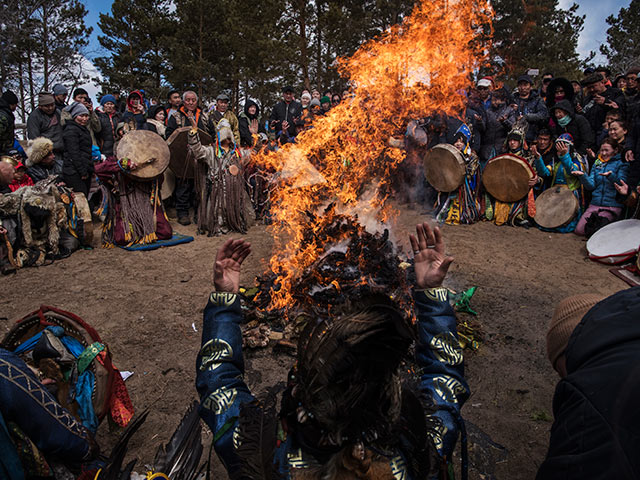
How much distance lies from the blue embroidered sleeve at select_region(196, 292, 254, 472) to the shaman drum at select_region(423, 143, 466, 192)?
7560mm

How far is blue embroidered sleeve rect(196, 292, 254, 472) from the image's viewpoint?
129 centimetres

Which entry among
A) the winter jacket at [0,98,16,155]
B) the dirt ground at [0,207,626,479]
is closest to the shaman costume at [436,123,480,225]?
the dirt ground at [0,207,626,479]

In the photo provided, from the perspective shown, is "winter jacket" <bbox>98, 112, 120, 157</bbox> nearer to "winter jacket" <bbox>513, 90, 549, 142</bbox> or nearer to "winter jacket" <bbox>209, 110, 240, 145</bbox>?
"winter jacket" <bbox>209, 110, 240, 145</bbox>

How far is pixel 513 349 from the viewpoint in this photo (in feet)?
12.7

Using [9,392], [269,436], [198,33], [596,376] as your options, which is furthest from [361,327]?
[198,33]

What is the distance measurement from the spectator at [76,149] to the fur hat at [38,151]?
2.33ft

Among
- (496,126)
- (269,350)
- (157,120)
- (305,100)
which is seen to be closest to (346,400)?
(269,350)

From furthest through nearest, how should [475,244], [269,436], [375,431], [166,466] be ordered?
[475,244], [166,466], [269,436], [375,431]

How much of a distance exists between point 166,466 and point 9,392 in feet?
2.37

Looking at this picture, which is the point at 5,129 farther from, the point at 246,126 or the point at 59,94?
the point at 246,126

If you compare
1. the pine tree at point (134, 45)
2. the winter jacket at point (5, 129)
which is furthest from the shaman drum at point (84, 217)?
the pine tree at point (134, 45)

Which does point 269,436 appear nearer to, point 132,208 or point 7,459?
point 7,459

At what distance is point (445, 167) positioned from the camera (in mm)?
8242

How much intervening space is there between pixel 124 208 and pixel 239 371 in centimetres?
658
